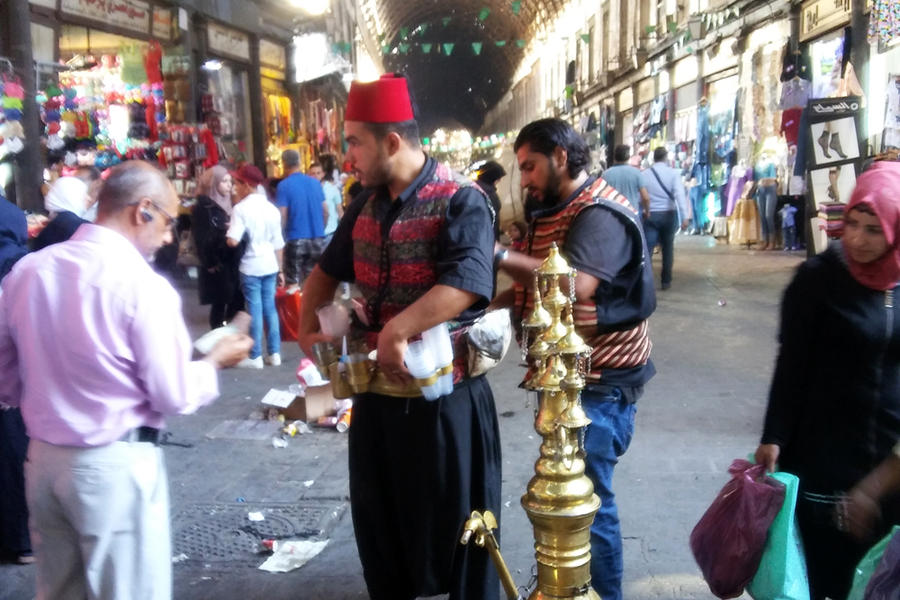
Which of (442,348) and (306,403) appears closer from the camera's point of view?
(442,348)

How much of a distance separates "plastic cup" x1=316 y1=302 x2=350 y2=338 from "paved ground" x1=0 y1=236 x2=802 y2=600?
4.73 ft

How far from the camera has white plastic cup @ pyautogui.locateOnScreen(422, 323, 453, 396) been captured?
257 centimetres

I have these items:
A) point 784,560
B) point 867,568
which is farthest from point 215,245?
point 867,568

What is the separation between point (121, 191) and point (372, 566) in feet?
5.01

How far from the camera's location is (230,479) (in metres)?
5.18

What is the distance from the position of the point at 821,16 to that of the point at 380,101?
14.2 meters

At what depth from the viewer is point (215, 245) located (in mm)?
8617

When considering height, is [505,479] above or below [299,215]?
below

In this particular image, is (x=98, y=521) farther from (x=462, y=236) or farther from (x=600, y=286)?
(x=600, y=286)

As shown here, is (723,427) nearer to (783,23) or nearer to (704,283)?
(704,283)

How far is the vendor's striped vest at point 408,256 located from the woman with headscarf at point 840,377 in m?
1.04

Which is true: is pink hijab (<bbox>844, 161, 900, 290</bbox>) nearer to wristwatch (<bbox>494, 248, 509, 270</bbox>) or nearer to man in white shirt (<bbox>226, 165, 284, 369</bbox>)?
wristwatch (<bbox>494, 248, 509, 270</bbox>)

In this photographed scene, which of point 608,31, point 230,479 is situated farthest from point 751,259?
point 608,31

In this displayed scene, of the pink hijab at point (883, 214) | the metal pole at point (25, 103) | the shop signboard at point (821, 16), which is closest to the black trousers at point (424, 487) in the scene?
the pink hijab at point (883, 214)
